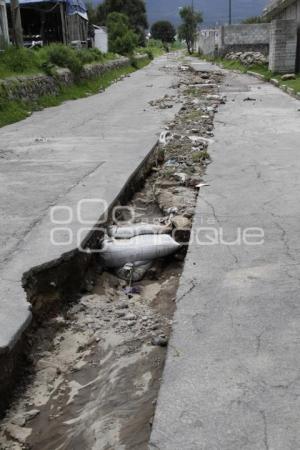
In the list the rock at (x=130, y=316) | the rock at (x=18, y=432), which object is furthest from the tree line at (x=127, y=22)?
the rock at (x=18, y=432)

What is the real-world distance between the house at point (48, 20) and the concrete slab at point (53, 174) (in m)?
16.0

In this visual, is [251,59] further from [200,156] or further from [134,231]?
[134,231]

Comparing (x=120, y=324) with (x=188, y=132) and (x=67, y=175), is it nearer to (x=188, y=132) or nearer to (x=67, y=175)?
(x=67, y=175)

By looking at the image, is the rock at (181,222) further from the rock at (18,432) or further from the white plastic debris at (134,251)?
the rock at (18,432)

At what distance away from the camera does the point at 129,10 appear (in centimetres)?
7031

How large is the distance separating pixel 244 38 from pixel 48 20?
54.0ft

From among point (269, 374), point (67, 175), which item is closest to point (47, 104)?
point (67, 175)

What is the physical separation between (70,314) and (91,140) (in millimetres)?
5967

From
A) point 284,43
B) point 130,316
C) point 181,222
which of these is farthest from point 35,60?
point 130,316

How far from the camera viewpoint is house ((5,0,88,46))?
27.5 m

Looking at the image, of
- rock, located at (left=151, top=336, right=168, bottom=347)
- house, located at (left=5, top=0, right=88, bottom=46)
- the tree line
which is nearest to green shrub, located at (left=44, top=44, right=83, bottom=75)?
house, located at (left=5, top=0, right=88, bottom=46)

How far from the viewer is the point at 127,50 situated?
4200cm

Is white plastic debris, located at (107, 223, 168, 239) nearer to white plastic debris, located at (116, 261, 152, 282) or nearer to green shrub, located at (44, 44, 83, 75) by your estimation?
white plastic debris, located at (116, 261, 152, 282)

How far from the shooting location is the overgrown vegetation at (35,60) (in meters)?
15.9
